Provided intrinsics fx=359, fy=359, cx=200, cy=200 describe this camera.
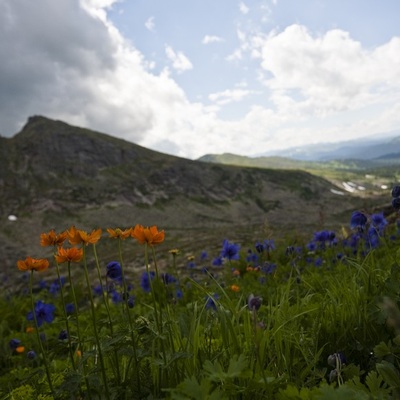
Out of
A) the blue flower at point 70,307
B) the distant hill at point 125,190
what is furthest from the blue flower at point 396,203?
the distant hill at point 125,190

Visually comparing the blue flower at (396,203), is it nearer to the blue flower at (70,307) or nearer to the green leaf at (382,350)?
the green leaf at (382,350)

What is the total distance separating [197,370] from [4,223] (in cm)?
6796

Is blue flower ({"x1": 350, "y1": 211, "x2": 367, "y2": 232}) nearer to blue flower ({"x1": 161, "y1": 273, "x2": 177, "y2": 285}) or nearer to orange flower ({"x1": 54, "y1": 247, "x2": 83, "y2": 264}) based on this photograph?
blue flower ({"x1": 161, "y1": 273, "x2": 177, "y2": 285})

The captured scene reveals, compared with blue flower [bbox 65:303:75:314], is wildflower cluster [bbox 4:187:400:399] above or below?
above

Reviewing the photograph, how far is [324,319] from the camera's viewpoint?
8.90ft

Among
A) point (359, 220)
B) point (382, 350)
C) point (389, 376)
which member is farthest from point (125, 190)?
point (389, 376)

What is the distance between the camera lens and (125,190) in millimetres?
80938

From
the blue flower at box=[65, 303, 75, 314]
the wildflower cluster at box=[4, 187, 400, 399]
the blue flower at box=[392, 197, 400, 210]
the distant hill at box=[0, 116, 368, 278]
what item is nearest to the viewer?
the wildflower cluster at box=[4, 187, 400, 399]

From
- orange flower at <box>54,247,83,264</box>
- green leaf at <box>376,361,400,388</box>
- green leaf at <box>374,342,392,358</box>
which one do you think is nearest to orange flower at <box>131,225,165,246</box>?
orange flower at <box>54,247,83,264</box>

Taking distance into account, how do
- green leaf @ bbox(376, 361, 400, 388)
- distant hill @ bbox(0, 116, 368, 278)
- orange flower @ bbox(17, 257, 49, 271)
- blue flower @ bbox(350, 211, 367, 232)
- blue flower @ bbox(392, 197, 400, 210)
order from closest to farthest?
green leaf @ bbox(376, 361, 400, 388) → orange flower @ bbox(17, 257, 49, 271) → blue flower @ bbox(392, 197, 400, 210) → blue flower @ bbox(350, 211, 367, 232) → distant hill @ bbox(0, 116, 368, 278)

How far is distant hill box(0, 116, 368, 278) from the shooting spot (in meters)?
68.2

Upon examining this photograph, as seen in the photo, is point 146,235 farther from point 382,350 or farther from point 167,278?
point 167,278

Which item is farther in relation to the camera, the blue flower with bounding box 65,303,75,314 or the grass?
the blue flower with bounding box 65,303,75,314

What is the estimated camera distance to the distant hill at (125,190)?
6819 cm
